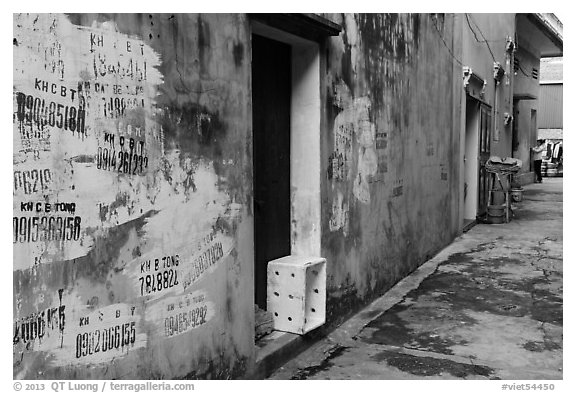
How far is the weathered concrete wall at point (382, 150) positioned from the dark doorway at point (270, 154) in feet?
1.06

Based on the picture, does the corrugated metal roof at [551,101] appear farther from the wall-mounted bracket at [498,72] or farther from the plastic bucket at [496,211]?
the plastic bucket at [496,211]

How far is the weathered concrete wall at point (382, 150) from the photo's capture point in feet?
16.0

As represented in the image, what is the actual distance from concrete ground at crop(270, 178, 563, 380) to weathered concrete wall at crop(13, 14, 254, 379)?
1090 millimetres

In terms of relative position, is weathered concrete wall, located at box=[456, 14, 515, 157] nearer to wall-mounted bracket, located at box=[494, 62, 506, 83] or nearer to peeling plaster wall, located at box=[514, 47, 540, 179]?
wall-mounted bracket, located at box=[494, 62, 506, 83]

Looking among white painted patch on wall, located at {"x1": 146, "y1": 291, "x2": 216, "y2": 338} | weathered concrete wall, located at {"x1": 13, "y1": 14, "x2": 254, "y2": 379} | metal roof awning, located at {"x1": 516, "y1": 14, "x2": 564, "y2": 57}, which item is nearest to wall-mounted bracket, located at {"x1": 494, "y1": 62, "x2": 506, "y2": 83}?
metal roof awning, located at {"x1": 516, "y1": 14, "x2": 564, "y2": 57}

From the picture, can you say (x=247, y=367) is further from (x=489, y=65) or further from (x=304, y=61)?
(x=489, y=65)

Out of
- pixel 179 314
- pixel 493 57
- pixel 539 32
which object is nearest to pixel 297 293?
pixel 179 314

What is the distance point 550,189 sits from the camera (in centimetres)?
1878

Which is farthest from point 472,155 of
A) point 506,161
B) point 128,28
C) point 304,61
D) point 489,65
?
point 128,28

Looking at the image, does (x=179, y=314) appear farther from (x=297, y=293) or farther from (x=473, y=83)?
(x=473, y=83)

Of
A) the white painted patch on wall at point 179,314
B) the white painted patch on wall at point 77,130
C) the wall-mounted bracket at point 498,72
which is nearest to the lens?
the white painted patch on wall at point 77,130

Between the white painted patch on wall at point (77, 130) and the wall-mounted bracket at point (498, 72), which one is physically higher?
the wall-mounted bracket at point (498, 72)

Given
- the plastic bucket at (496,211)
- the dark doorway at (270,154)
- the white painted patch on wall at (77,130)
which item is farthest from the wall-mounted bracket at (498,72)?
the white painted patch on wall at (77,130)

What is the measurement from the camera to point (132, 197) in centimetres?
271
